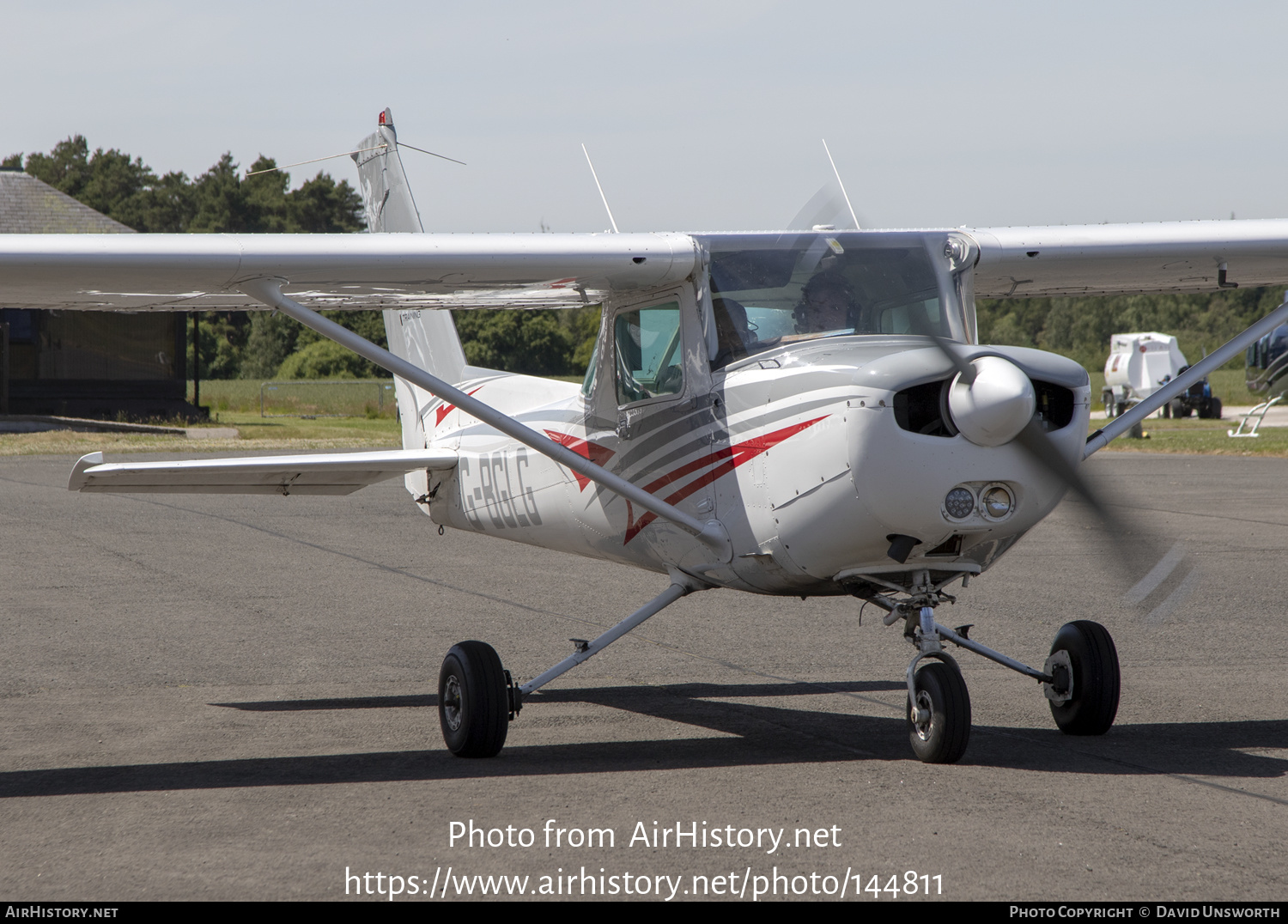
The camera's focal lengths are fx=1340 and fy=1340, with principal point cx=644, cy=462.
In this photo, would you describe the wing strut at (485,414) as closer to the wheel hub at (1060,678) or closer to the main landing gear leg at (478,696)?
the main landing gear leg at (478,696)

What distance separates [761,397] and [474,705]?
1969mm

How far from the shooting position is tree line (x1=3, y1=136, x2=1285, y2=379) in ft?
125

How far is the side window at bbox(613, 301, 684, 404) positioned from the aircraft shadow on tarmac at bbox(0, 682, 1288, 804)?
1.77 m

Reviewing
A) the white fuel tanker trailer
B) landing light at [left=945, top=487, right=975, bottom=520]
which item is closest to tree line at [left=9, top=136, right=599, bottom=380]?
the white fuel tanker trailer

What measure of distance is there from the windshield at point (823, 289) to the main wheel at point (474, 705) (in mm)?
1831

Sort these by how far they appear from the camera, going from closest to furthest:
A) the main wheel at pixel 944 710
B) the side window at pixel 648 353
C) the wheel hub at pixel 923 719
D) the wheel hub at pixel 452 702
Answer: the main wheel at pixel 944 710, the wheel hub at pixel 923 719, the wheel hub at pixel 452 702, the side window at pixel 648 353

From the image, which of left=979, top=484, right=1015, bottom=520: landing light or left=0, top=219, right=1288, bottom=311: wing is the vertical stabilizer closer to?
left=0, top=219, right=1288, bottom=311: wing

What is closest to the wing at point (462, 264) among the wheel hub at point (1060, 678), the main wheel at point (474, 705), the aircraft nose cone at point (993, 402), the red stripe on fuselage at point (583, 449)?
the red stripe on fuselage at point (583, 449)

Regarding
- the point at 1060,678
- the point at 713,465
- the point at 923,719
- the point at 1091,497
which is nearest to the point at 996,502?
the point at 1091,497

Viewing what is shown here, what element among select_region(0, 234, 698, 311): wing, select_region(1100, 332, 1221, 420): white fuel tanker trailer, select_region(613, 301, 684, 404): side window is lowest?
select_region(613, 301, 684, 404): side window

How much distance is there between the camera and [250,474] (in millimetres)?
7680

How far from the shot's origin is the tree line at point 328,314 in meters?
38.0

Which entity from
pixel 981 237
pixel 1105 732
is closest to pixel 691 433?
pixel 981 237

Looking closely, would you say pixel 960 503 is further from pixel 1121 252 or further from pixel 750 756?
pixel 1121 252
